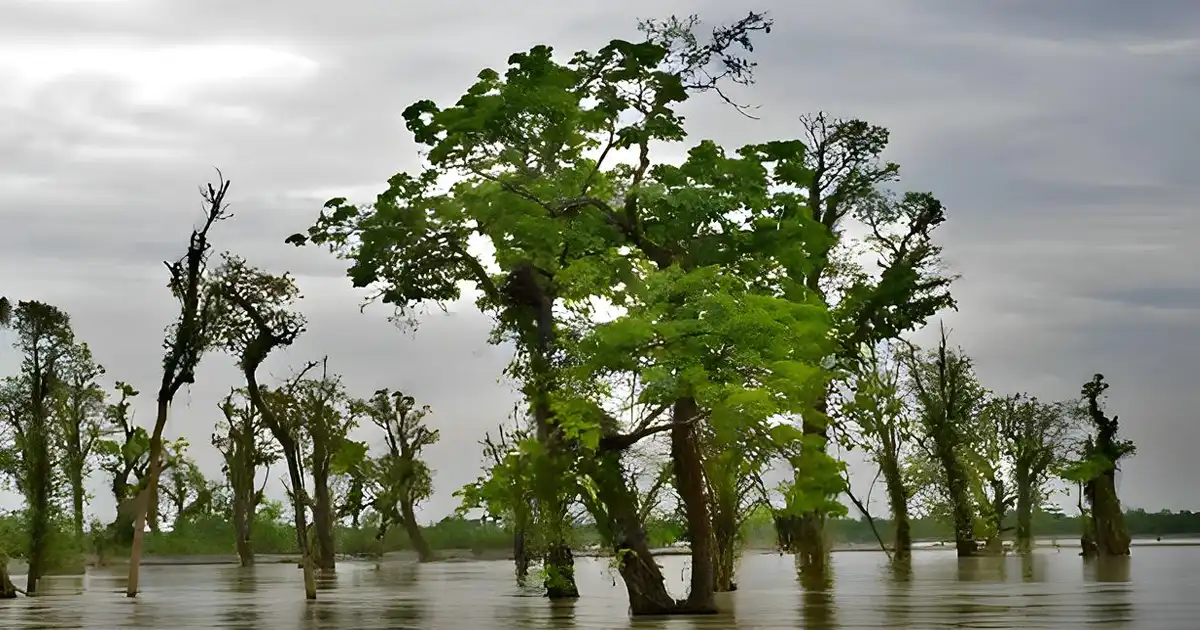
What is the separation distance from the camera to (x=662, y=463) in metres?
30.3

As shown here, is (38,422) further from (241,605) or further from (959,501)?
(959,501)

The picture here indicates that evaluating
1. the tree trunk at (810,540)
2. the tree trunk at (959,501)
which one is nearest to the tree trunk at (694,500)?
the tree trunk at (810,540)

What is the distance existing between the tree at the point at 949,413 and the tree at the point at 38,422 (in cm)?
3205

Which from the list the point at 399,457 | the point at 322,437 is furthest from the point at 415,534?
the point at 322,437

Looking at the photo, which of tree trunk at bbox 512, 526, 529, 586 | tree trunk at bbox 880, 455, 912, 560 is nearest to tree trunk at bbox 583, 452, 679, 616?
tree trunk at bbox 512, 526, 529, 586

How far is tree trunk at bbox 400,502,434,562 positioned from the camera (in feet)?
284

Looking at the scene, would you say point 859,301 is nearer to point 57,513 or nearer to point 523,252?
point 523,252

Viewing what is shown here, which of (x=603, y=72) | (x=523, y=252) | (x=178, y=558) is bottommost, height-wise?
(x=178, y=558)

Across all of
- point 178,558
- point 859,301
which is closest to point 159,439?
point 859,301

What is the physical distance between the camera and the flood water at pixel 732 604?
27328mm

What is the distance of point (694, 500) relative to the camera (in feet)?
96.5

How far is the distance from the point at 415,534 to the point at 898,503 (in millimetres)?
36853

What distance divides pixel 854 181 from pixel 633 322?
23125 millimetres

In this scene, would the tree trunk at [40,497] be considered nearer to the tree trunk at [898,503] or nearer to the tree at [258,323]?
the tree at [258,323]
